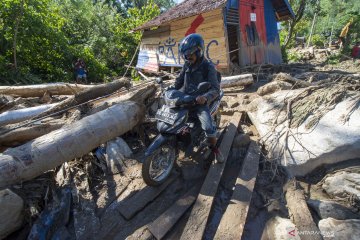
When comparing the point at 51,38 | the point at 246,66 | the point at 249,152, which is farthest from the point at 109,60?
the point at 249,152

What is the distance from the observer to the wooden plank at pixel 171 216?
9.52 ft

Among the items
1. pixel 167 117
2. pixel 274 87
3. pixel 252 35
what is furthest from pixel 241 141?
pixel 252 35

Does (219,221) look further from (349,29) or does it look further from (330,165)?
(349,29)

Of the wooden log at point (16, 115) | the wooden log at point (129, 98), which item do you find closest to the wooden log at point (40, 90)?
the wooden log at point (16, 115)

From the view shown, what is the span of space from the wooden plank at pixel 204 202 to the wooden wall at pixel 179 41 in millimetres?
6422

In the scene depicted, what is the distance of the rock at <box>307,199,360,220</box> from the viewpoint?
299 centimetres

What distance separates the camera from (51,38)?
41.0ft

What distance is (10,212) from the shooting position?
274 cm

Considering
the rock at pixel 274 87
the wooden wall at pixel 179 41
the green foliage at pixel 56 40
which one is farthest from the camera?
the green foliage at pixel 56 40

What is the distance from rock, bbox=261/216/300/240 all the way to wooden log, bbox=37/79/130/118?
3.80 metres

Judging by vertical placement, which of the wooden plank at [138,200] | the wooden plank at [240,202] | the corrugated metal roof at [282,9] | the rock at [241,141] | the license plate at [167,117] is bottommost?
the wooden plank at [240,202]

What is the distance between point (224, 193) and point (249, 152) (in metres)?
1.02

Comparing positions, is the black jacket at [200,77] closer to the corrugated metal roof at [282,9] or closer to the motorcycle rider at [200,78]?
the motorcycle rider at [200,78]

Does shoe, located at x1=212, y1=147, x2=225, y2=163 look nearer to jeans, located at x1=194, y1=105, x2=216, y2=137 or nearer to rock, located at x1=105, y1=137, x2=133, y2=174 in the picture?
jeans, located at x1=194, y1=105, x2=216, y2=137
